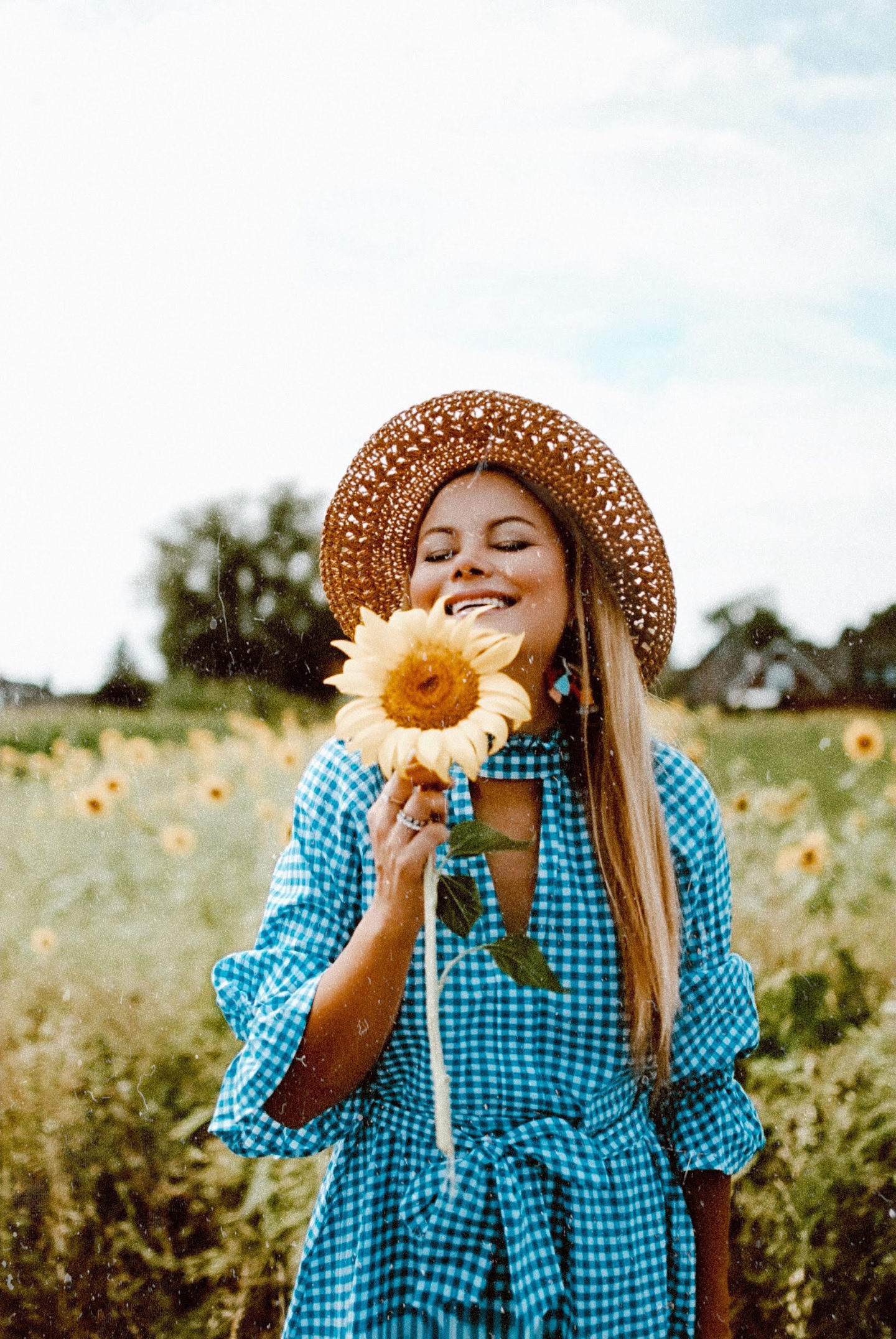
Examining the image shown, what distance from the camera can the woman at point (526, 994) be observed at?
1.21m

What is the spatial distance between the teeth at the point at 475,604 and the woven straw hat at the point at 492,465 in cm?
20

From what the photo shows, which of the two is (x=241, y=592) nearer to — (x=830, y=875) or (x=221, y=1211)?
(x=221, y=1211)

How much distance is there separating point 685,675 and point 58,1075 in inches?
54.5

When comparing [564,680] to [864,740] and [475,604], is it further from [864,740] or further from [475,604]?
[864,740]

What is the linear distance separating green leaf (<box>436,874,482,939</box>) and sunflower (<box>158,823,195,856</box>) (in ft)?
4.26

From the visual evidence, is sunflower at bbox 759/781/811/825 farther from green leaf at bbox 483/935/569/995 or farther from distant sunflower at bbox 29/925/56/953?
distant sunflower at bbox 29/925/56/953

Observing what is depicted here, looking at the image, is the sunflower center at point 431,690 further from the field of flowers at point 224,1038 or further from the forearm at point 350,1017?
the field of flowers at point 224,1038

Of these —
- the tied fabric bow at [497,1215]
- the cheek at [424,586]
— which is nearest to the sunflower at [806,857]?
the tied fabric bow at [497,1215]

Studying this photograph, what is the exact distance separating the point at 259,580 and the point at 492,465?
0.75 metres

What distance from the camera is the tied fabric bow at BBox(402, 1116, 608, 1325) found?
1.20 m

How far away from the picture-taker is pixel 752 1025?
142 cm

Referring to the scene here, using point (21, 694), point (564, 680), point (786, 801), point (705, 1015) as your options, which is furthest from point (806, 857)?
point (21, 694)

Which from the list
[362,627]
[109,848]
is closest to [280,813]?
[109,848]

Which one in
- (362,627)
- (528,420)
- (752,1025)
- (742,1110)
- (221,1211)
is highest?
(528,420)
